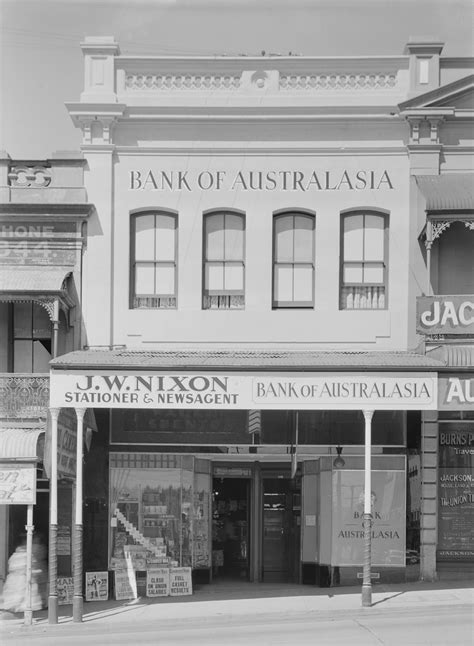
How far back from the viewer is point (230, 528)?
825 inches

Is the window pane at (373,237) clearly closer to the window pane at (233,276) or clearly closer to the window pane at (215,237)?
the window pane at (233,276)

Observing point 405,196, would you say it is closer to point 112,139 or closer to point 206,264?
point 206,264

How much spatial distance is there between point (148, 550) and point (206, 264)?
5.68 m

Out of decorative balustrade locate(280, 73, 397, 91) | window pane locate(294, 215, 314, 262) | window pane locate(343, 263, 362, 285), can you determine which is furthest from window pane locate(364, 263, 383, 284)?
decorative balustrade locate(280, 73, 397, 91)

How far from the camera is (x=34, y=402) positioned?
747 inches

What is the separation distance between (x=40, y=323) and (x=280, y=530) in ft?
21.1

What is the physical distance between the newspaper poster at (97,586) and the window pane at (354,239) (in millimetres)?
7654

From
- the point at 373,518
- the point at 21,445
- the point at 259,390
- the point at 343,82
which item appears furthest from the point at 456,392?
the point at 21,445

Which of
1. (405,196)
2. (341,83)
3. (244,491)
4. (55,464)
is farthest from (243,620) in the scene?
(341,83)

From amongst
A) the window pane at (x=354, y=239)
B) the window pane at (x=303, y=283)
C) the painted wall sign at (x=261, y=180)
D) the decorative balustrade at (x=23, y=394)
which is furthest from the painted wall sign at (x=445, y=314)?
the decorative balustrade at (x=23, y=394)

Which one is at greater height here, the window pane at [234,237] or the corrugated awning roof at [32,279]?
the window pane at [234,237]

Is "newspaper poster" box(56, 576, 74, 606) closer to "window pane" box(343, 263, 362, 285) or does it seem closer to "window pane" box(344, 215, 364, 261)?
"window pane" box(343, 263, 362, 285)

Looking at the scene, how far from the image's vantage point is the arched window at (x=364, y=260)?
20.1 metres

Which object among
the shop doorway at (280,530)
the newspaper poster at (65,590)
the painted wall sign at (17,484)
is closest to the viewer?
the painted wall sign at (17,484)
